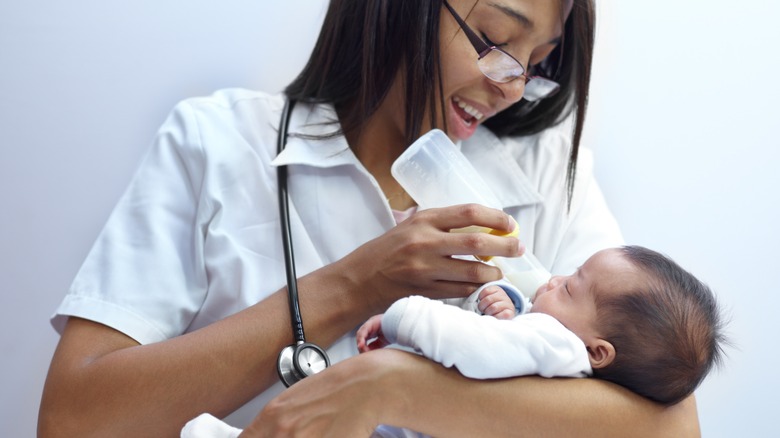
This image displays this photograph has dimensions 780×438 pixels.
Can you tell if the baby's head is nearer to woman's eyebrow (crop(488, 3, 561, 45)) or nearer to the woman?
the woman

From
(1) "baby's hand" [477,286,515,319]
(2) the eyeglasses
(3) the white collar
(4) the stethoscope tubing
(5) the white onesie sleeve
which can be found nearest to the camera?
(5) the white onesie sleeve

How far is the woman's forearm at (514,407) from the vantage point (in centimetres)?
139

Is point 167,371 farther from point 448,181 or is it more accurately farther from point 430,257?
point 448,181

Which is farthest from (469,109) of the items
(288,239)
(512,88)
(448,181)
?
(288,239)

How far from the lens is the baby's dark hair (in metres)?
1.37

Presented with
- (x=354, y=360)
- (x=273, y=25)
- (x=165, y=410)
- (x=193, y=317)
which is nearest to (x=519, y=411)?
(x=354, y=360)

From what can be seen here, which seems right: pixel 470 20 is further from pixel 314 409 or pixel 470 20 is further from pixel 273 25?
pixel 314 409

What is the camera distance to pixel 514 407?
1401 mm

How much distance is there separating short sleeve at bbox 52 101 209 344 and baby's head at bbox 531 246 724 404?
0.77 m

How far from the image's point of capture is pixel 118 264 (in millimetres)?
1712

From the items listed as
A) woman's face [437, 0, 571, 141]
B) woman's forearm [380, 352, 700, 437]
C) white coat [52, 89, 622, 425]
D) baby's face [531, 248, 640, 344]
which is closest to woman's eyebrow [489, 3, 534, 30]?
woman's face [437, 0, 571, 141]

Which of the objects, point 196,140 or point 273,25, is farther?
point 273,25

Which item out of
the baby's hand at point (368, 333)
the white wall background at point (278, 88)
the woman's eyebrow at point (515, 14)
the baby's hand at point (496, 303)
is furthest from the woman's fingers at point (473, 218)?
the white wall background at point (278, 88)

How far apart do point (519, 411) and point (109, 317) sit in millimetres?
823
